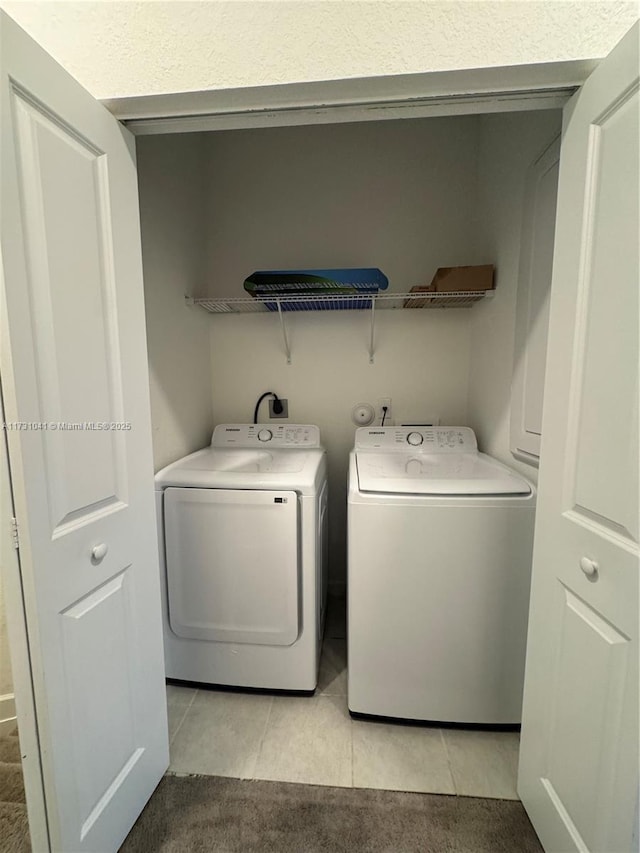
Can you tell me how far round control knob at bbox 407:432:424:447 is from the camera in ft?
6.25

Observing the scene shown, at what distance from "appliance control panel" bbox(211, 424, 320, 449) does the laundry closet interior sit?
6.0 inches

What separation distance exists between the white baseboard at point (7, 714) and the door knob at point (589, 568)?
191cm

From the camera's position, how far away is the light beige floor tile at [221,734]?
1252 mm

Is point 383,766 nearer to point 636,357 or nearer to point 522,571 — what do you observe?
point 522,571

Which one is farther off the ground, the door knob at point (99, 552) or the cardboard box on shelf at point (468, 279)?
the cardboard box on shelf at point (468, 279)

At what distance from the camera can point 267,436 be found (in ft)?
6.68

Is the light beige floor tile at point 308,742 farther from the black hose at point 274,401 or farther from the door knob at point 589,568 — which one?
the black hose at point 274,401

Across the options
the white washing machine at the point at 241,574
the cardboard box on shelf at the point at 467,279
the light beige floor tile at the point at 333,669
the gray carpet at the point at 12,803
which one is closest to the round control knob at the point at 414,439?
the white washing machine at the point at 241,574

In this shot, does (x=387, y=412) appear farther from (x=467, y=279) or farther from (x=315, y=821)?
(x=315, y=821)

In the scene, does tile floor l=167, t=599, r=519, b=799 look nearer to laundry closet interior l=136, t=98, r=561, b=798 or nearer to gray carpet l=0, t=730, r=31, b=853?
laundry closet interior l=136, t=98, r=561, b=798

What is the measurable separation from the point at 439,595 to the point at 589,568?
0.62m

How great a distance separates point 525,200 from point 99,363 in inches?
66.2

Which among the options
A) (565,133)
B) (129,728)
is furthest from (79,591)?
(565,133)

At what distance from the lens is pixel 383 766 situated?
1248mm
